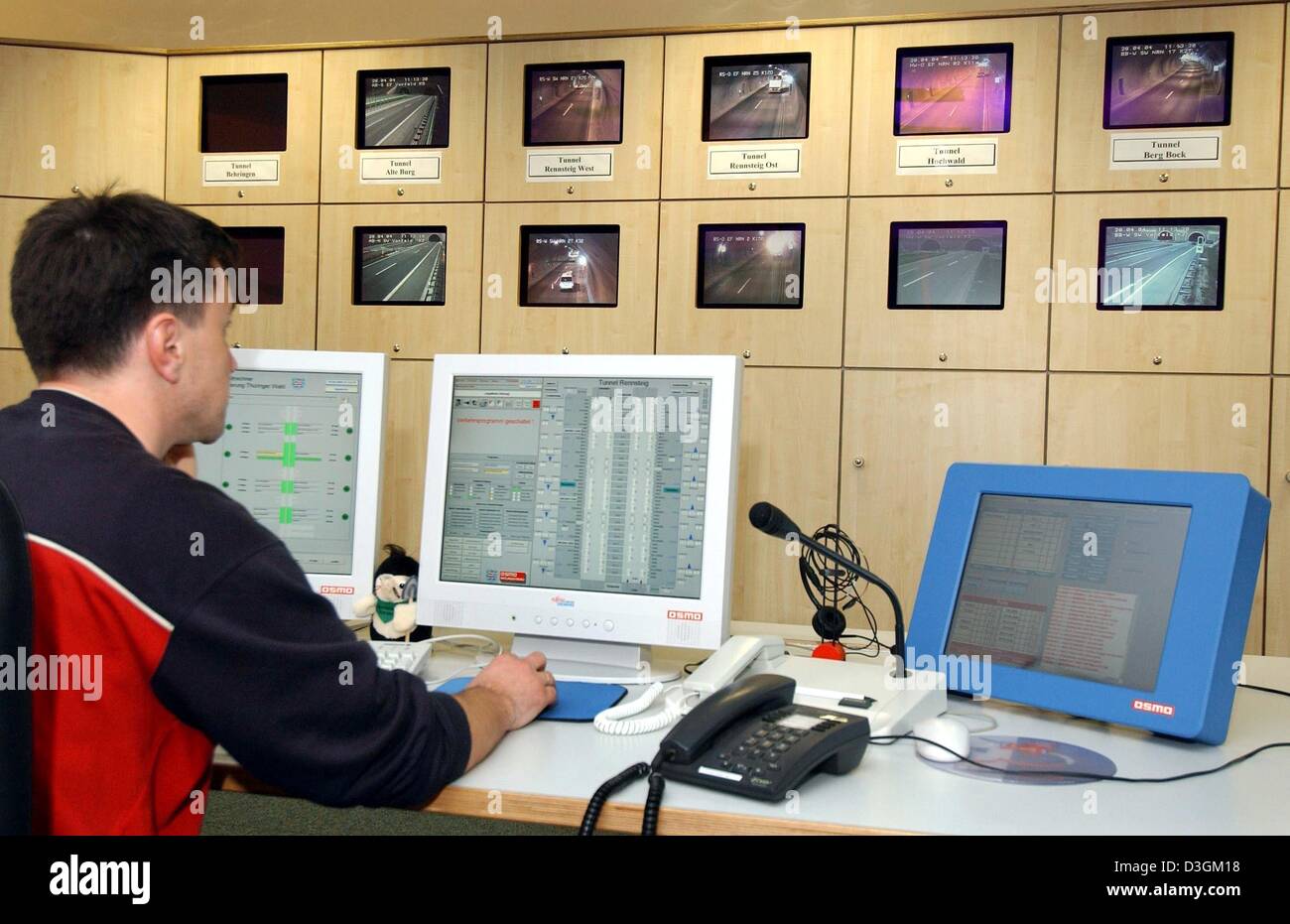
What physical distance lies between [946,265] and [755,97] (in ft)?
2.81

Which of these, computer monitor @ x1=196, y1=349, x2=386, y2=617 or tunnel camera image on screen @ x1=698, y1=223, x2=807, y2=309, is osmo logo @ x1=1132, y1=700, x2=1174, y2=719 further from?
tunnel camera image on screen @ x1=698, y1=223, x2=807, y2=309

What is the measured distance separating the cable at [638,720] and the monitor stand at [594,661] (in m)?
0.16

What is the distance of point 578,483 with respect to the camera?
150 centimetres

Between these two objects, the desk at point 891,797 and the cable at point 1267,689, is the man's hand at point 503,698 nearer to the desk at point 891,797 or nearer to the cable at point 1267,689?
the desk at point 891,797

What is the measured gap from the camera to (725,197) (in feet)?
10.9

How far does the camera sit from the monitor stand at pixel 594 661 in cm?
147

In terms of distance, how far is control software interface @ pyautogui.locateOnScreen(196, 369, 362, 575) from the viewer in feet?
5.32

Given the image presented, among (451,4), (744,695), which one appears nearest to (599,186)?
(451,4)

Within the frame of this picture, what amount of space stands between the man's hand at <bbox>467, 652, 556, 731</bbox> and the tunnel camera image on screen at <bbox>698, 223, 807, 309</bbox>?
7.36ft

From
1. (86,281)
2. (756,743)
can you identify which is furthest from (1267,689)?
(86,281)

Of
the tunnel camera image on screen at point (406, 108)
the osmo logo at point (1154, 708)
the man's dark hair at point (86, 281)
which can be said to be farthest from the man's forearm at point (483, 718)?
the tunnel camera image on screen at point (406, 108)
